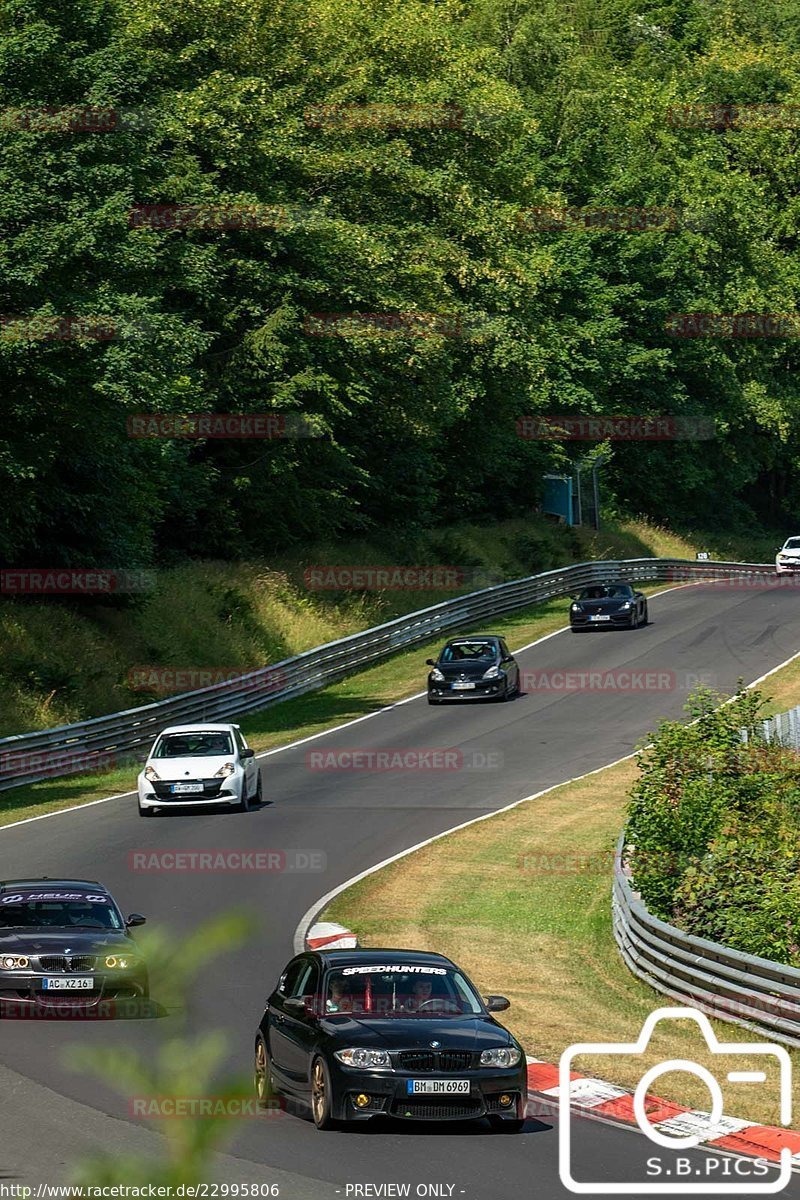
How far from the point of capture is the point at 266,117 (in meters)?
51.7

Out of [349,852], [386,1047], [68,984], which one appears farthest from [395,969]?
[349,852]

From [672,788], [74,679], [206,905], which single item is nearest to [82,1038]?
[206,905]

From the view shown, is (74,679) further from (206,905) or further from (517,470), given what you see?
(517,470)

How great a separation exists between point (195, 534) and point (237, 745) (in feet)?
78.8

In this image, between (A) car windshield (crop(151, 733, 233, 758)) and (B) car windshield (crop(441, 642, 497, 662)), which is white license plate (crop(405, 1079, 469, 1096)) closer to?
(A) car windshield (crop(151, 733, 233, 758))

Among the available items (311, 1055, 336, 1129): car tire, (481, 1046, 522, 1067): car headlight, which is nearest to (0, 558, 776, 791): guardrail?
(311, 1055, 336, 1129): car tire

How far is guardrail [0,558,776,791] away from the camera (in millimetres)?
36688

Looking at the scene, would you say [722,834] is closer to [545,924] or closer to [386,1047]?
[545,924]

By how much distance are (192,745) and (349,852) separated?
5.29 meters

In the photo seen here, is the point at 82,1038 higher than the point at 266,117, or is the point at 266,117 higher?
the point at 266,117

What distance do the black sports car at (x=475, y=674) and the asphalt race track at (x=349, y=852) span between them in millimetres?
434

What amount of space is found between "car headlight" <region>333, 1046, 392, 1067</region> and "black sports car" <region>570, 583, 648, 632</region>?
40799 mm

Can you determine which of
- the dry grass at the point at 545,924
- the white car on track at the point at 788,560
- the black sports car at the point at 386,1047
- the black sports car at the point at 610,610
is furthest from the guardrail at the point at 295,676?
the black sports car at the point at 386,1047

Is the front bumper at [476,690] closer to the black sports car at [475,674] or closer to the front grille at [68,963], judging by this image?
the black sports car at [475,674]
